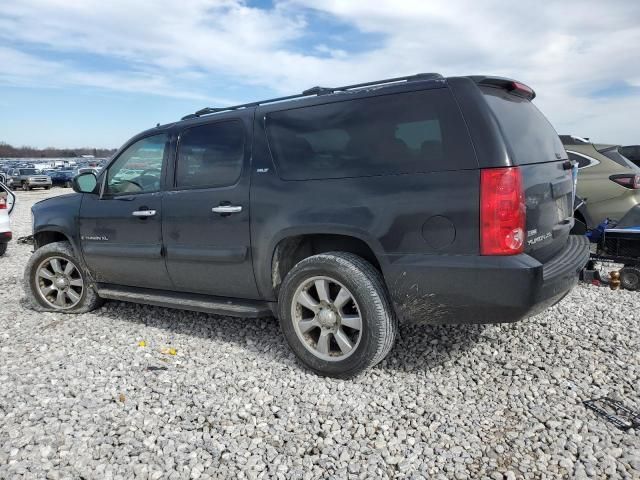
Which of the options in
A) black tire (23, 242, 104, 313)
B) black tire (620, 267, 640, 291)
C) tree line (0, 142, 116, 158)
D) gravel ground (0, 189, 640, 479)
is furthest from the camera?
tree line (0, 142, 116, 158)

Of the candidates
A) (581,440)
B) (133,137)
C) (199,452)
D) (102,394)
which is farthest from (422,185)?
(133,137)

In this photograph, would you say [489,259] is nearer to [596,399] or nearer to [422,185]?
[422,185]

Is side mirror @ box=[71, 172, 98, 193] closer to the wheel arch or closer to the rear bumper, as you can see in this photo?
the wheel arch

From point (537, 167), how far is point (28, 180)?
38.2 m

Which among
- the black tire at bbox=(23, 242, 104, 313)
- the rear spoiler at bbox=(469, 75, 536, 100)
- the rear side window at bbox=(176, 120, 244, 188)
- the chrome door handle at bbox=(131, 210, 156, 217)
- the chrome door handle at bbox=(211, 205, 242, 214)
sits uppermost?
the rear spoiler at bbox=(469, 75, 536, 100)

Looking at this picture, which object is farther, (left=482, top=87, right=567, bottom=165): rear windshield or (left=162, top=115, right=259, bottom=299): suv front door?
→ (left=162, top=115, right=259, bottom=299): suv front door

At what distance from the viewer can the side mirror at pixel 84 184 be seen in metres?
4.70

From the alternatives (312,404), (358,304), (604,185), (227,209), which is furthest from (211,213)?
(604,185)

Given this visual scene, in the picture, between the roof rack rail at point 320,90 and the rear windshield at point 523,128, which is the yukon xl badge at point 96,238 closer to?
the roof rack rail at point 320,90

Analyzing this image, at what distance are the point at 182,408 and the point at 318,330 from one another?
1028 mm

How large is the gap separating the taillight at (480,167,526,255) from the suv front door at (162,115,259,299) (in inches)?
65.9

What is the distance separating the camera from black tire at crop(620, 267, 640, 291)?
5320mm

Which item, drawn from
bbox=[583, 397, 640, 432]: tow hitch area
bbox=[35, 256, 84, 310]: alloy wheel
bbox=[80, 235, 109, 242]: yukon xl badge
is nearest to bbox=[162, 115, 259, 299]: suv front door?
bbox=[80, 235, 109, 242]: yukon xl badge

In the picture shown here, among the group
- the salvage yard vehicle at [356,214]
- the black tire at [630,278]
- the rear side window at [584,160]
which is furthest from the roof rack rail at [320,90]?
the rear side window at [584,160]
